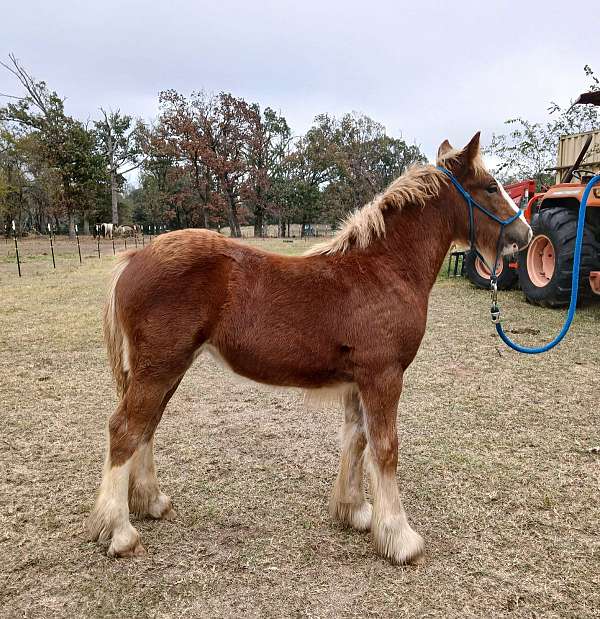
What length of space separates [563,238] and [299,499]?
18.3 feet

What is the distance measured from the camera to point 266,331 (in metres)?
2.22

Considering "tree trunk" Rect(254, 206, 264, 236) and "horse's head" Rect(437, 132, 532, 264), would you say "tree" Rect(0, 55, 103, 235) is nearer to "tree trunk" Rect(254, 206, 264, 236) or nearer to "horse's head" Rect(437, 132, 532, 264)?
"tree trunk" Rect(254, 206, 264, 236)

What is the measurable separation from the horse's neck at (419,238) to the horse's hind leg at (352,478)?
736 millimetres

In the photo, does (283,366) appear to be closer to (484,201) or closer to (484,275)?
(484,201)

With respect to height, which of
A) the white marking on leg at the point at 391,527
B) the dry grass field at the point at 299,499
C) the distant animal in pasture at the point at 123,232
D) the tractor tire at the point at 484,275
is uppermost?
the distant animal in pasture at the point at 123,232

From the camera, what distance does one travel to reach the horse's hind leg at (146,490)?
8.29 ft

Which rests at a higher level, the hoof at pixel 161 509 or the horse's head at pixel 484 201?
the horse's head at pixel 484 201

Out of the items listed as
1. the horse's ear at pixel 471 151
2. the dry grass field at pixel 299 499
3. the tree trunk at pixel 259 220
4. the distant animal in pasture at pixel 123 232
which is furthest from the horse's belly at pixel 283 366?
the tree trunk at pixel 259 220

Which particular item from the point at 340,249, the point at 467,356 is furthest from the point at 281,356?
the point at 467,356

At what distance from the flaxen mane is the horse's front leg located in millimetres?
705

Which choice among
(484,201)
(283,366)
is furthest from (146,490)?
(484,201)

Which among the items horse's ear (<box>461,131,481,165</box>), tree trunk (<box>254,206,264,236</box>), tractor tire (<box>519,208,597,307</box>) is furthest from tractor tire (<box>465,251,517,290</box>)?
tree trunk (<box>254,206,264,236</box>)

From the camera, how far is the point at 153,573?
84.6 inches

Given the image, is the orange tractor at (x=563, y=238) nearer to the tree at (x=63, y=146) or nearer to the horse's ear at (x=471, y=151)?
the horse's ear at (x=471, y=151)
